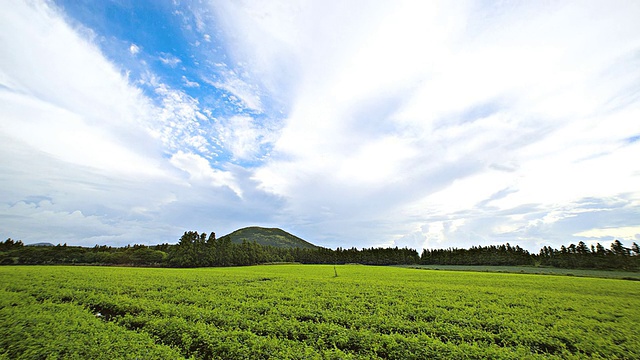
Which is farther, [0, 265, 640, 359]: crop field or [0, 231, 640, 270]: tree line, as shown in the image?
[0, 231, 640, 270]: tree line

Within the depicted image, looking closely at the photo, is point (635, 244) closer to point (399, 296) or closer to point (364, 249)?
point (364, 249)

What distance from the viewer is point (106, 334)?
1384 centimetres

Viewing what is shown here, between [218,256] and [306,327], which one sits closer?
[306,327]

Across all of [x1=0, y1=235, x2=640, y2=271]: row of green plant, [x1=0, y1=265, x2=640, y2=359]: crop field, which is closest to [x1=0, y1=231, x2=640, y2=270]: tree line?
[x1=0, y1=235, x2=640, y2=271]: row of green plant

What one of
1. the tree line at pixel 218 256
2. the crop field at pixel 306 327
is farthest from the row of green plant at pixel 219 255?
the crop field at pixel 306 327

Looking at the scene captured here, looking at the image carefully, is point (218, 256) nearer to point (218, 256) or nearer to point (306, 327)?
point (218, 256)

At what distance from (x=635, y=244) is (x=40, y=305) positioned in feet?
534

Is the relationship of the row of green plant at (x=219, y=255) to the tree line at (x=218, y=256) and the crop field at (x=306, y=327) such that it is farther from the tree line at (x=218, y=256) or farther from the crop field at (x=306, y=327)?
the crop field at (x=306, y=327)

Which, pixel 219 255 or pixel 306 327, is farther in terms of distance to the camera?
pixel 219 255

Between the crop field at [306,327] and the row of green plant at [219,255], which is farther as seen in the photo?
the row of green plant at [219,255]

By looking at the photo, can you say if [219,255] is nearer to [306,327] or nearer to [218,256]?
[218,256]

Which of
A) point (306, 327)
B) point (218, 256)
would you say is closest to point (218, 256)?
point (218, 256)

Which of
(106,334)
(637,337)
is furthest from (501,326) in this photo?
(106,334)

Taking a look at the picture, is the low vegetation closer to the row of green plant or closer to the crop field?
the row of green plant
